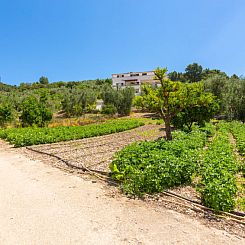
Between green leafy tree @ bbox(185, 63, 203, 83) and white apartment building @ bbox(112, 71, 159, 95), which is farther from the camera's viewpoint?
white apartment building @ bbox(112, 71, 159, 95)

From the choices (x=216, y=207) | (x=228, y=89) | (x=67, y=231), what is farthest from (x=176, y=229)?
(x=228, y=89)

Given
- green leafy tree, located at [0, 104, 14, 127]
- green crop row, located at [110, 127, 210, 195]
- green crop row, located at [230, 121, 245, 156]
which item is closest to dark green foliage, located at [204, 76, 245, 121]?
green crop row, located at [230, 121, 245, 156]

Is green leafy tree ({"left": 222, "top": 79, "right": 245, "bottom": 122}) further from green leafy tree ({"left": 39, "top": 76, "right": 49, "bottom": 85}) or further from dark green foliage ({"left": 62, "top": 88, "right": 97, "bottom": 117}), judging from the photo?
green leafy tree ({"left": 39, "top": 76, "right": 49, "bottom": 85})

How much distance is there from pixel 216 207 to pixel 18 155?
9734 millimetres

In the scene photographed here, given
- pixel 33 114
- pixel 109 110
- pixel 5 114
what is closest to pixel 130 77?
pixel 109 110

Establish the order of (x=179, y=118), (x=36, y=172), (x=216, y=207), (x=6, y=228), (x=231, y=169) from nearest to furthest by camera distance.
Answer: (x=6, y=228) → (x=216, y=207) → (x=231, y=169) → (x=36, y=172) → (x=179, y=118)

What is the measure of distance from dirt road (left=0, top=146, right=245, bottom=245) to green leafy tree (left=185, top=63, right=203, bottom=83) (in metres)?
60.5

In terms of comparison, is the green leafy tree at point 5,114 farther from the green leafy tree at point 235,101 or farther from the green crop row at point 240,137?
the green leafy tree at point 235,101

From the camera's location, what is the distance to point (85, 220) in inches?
160

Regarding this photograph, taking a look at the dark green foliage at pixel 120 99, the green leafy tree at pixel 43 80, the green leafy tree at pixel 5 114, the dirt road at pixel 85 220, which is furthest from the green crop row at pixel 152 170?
the green leafy tree at pixel 43 80

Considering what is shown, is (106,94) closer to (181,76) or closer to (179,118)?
(179,118)

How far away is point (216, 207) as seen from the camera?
4.21 m

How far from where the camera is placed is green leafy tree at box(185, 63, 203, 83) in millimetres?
59406

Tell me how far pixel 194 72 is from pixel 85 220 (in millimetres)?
63269
